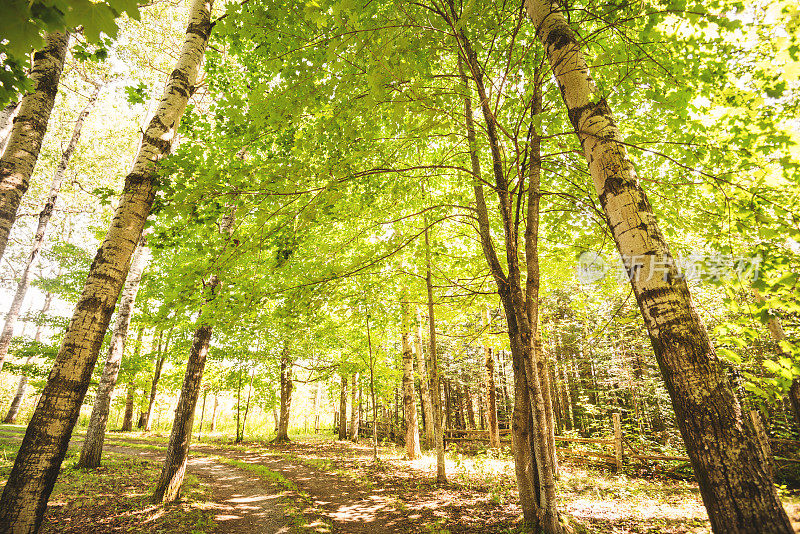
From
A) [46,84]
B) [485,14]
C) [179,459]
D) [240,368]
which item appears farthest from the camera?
[240,368]

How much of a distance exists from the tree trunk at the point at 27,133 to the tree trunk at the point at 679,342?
226 inches

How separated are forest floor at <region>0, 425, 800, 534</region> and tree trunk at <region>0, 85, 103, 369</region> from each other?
3511 mm

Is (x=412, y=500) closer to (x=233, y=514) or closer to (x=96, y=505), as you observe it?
(x=233, y=514)

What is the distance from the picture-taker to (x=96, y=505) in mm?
5848

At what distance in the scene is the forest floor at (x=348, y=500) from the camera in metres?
5.47

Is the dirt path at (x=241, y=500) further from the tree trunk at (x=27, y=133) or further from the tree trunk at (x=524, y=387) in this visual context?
the tree trunk at (x=27, y=133)

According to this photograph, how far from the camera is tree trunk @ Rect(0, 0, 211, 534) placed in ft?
8.54

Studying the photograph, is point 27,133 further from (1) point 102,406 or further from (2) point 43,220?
(2) point 43,220

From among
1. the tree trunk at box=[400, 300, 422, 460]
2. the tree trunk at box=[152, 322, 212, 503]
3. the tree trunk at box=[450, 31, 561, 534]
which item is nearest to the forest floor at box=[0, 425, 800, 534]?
the tree trunk at box=[152, 322, 212, 503]

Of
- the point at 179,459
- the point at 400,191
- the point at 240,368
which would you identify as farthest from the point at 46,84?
the point at 240,368

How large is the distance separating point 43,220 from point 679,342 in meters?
15.5

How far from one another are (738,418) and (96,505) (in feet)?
30.3

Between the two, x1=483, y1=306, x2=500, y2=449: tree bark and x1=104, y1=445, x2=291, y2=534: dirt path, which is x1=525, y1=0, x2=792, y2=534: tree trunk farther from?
x1=483, y1=306, x2=500, y2=449: tree bark

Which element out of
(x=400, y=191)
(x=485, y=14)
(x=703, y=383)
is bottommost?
(x=703, y=383)
